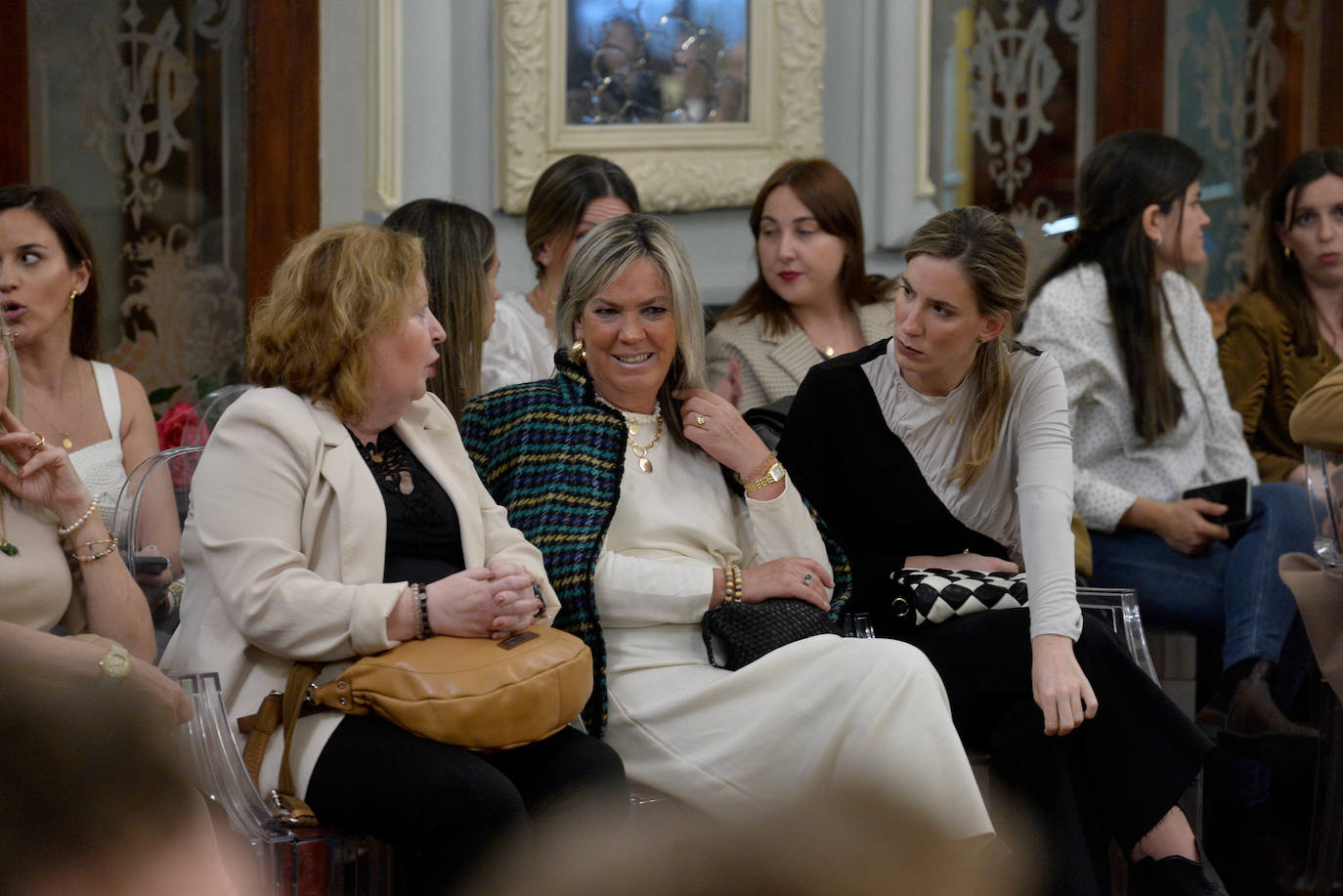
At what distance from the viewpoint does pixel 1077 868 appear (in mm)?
2418

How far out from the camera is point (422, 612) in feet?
7.27

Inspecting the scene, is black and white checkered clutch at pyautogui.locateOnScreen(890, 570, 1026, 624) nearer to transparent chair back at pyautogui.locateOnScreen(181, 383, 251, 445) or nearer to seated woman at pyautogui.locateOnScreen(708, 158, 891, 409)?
seated woman at pyautogui.locateOnScreen(708, 158, 891, 409)

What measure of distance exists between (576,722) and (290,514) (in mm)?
576

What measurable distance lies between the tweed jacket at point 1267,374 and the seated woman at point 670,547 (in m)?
1.68

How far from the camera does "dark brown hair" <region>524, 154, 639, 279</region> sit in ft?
12.2

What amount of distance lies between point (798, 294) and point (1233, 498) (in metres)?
1.09

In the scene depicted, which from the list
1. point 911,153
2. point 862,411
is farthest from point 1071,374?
point 911,153

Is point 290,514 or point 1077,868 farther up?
point 290,514

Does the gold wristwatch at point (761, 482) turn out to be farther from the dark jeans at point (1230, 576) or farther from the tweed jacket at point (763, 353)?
the dark jeans at point (1230, 576)

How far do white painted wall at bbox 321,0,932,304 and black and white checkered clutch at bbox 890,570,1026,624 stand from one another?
1914mm

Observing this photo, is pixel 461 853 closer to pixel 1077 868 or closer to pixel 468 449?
A: pixel 468 449

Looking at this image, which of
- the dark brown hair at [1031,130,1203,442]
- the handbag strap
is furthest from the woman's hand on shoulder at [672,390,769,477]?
the dark brown hair at [1031,130,1203,442]

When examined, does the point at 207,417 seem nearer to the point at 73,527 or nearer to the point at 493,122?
the point at 73,527

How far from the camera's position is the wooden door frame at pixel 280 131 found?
426 centimetres
